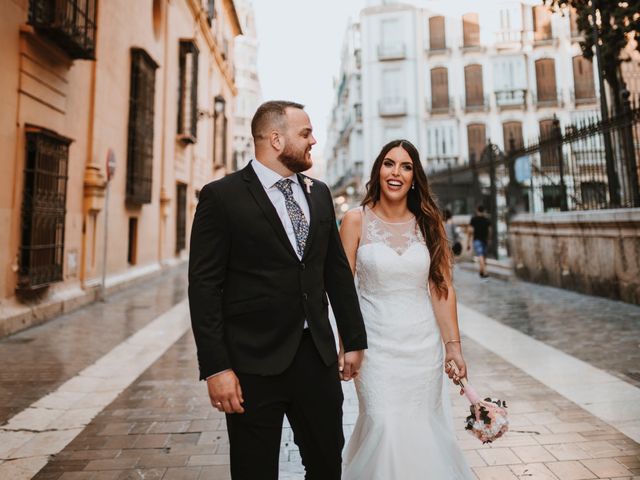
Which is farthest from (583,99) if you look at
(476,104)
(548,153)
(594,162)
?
(594,162)

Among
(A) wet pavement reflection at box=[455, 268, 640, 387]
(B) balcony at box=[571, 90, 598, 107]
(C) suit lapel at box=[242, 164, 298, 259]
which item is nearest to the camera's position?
(C) suit lapel at box=[242, 164, 298, 259]

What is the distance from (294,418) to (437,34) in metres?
34.3

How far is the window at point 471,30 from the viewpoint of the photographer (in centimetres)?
3112

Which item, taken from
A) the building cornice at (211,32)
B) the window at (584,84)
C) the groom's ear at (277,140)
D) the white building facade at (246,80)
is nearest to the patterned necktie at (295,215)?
the groom's ear at (277,140)

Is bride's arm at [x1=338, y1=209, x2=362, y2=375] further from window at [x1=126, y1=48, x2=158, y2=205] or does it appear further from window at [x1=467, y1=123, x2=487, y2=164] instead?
window at [x1=467, y1=123, x2=487, y2=164]

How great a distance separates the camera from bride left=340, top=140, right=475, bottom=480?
2.38 m

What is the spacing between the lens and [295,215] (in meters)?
1.96

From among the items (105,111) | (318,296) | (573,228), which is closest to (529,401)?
(318,296)

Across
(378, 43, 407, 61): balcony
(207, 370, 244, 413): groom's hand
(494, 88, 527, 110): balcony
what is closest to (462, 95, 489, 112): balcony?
(494, 88, 527, 110): balcony

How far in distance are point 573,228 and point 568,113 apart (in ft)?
81.6

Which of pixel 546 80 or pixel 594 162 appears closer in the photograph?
pixel 594 162

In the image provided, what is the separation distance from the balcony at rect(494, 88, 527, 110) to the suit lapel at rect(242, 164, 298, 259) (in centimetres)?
3239

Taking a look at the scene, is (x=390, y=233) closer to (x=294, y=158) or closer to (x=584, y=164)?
(x=294, y=158)

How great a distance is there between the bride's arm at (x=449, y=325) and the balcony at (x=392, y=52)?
31962 mm
